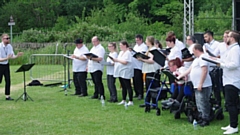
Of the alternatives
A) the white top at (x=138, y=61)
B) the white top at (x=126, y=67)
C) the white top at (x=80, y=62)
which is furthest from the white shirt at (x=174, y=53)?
the white top at (x=80, y=62)

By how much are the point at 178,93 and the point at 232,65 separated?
7.33 feet

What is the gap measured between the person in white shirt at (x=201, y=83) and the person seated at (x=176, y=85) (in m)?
0.59

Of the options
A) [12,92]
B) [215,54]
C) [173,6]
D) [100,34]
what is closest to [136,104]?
[215,54]

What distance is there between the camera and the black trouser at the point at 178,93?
31.9 ft

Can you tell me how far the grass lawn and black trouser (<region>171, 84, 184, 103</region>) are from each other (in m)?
0.46

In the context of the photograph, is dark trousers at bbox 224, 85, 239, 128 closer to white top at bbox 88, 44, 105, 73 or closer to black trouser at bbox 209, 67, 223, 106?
black trouser at bbox 209, 67, 223, 106

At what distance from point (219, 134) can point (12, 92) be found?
857cm

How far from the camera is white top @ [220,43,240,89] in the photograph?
8039mm

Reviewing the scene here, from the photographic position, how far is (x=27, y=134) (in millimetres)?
8695

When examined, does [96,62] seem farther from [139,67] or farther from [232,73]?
[232,73]

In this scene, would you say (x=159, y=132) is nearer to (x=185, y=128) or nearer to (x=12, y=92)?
(x=185, y=128)

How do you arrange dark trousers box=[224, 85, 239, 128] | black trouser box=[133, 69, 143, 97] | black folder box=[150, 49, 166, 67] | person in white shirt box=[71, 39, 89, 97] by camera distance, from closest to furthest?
dark trousers box=[224, 85, 239, 128] < black folder box=[150, 49, 166, 67] < black trouser box=[133, 69, 143, 97] < person in white shirt box=[71, 39, 89, 97]

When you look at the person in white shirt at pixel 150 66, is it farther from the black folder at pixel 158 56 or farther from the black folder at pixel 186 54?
the black folder at pixel 186 54

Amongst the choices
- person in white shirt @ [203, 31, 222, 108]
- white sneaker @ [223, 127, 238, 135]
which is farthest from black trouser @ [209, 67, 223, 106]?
white sneaker @ [223, 127, 238, 135]
